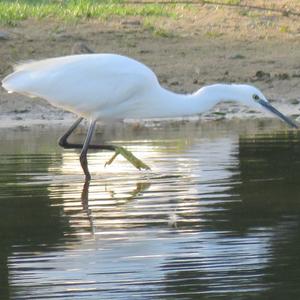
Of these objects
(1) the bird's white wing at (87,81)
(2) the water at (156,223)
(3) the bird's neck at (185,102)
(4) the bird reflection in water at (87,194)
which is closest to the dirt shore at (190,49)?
(2) the water at (156,223)

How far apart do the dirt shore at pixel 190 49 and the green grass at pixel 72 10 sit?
0.27 metres

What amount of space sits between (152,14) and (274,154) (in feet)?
31.8

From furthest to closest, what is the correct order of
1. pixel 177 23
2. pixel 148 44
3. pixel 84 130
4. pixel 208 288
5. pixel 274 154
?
1. pixel 177 23
2. pixel 148 44
3. pixel 84 130
4. pixel 274 154
5. pixel 208 288

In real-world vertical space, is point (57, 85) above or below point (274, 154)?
above

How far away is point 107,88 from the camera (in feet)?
36.5

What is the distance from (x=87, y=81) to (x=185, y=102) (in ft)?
2.85

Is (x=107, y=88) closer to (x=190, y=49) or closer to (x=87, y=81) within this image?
(x=87, y=81)

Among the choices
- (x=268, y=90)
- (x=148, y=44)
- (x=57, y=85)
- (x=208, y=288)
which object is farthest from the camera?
(x=148, y=44)

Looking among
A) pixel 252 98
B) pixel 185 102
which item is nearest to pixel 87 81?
pixel 185 102

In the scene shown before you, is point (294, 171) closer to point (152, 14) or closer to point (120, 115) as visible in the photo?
point (120, 115)

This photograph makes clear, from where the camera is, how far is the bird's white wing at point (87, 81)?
1101 cm

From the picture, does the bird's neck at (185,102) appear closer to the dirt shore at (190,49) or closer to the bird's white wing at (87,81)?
the bird's white wing at (87,81)

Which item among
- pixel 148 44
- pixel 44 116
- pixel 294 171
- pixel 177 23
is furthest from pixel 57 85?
pixel 177 23

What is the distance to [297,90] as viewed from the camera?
17625mm
